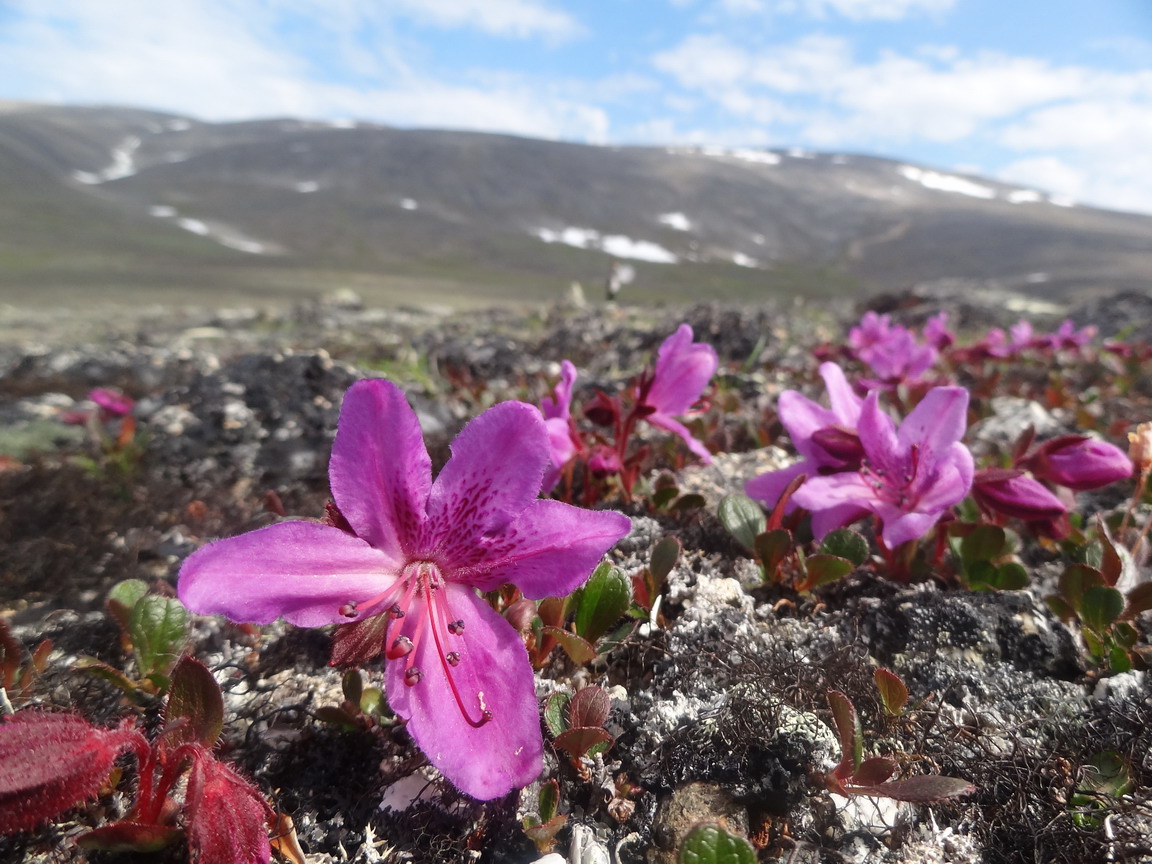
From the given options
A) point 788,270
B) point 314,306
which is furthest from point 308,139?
point 314,306

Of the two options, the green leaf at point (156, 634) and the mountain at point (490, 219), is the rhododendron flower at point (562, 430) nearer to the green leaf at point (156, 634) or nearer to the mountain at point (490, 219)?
the green leaf at point (156, 634)

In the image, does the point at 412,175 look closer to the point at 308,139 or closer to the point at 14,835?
the point at 308,139

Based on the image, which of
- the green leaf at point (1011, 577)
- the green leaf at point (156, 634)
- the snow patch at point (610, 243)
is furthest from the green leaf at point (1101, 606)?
the snow patch at point (610, 243)

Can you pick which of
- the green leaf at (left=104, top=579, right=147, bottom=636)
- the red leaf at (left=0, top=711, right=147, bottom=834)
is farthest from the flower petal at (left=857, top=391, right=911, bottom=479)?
the green leaf at (left=104, top=579, right=147, bottom=636)

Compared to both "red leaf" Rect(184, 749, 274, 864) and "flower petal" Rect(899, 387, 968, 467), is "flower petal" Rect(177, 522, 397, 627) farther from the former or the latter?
"flower petal" Rect(899, 387, 968, 467)

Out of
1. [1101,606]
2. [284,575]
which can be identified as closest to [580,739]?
[284,575]

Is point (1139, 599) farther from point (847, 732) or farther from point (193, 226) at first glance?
point (193, 226)
